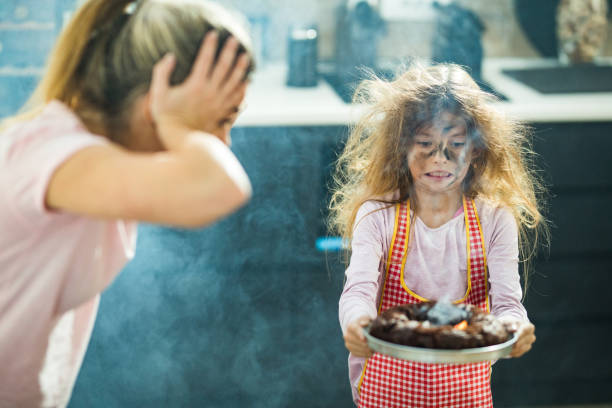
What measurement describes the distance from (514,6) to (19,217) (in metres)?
2.20

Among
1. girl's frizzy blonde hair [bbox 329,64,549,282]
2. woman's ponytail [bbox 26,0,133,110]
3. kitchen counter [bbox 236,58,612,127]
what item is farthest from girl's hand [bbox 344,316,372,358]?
kitchen counter [bbox 236,58,612,127]

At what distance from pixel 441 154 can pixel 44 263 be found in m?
0.77

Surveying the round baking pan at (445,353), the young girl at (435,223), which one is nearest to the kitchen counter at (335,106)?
the young girl at (435,223)

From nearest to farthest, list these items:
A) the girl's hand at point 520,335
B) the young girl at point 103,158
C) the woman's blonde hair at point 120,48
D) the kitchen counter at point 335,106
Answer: the young girl at point 103,158 < the woman's blonde hair at point 120,48 < the girl's hand at point 520,335 < the kitchen counter at point 335,106

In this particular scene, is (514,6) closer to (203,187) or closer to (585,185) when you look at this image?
(585,185)

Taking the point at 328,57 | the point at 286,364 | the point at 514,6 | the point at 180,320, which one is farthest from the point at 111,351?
the point at 514,6

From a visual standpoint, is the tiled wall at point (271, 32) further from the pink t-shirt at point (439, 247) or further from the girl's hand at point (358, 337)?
the girl's hand at point (358, 337)

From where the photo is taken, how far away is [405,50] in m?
2.56

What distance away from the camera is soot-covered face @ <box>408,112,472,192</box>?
4.58 ft

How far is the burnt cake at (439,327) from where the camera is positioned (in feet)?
3.65

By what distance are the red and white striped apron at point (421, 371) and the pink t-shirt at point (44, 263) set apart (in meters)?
0.57

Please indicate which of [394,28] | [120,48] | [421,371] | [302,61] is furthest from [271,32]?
[120,48]

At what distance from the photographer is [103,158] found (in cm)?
85

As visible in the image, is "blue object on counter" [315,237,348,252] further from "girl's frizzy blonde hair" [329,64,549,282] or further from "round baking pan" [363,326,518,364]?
"round baking pan" [363,326,518,364]
